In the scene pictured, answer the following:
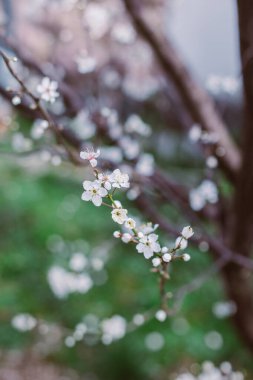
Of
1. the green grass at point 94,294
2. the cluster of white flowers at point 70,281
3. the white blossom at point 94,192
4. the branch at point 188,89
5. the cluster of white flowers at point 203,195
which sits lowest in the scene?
the green grass at point 94,294

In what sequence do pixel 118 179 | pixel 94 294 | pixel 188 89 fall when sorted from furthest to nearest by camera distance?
pixel 94 294 < pixel 188 89 < pixel 118 179

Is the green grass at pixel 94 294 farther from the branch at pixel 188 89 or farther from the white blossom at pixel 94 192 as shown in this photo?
the white blossom at pixel 94 192

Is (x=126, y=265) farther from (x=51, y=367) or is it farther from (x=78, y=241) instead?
(x=51, y=367)

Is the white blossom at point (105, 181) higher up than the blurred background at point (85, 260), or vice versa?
the white blossom at point (105, 181)

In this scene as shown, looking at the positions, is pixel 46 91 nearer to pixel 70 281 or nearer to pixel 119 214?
pixel 119 214

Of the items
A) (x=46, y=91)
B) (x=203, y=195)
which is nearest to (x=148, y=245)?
(x=46, y=91)

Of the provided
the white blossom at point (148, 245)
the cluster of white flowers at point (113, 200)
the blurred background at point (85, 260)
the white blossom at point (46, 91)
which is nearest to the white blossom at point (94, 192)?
the cluster of white flowers at point (113, 200)
